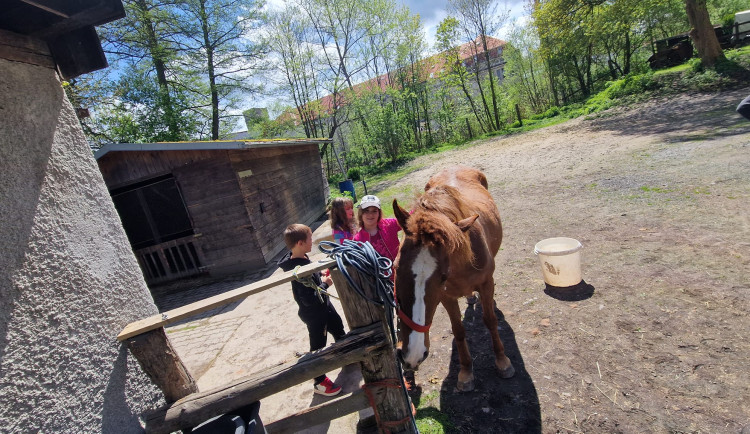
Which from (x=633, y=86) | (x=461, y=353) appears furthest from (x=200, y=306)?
(x=633, y=86)

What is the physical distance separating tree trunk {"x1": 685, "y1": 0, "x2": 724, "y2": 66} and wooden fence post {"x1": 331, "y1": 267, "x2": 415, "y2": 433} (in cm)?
1987

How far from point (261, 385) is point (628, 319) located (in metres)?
3.46

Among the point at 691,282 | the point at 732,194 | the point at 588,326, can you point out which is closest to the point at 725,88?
the point at 732,194

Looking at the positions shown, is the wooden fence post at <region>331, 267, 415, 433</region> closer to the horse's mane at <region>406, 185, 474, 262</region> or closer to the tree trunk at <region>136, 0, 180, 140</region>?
the horse's mane at <region>406, 185, 474, 262</region>

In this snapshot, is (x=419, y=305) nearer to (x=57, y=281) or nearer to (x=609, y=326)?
(x=57, y=281)

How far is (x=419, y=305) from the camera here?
7.06 ft

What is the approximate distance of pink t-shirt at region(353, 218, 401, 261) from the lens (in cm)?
336

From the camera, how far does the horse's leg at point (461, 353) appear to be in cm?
287

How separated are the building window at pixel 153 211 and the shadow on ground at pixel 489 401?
7.31 m

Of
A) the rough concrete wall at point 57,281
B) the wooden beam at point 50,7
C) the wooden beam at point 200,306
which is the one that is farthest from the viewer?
the wooden beam at point 200,306

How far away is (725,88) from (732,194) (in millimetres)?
11668

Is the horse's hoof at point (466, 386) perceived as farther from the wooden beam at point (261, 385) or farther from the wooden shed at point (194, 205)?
the wooden shed at point (194, 205)

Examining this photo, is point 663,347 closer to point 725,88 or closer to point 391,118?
point 725,88

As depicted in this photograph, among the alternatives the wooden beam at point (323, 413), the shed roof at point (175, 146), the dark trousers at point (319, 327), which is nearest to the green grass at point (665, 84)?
the shed roof at point (175, 146)
